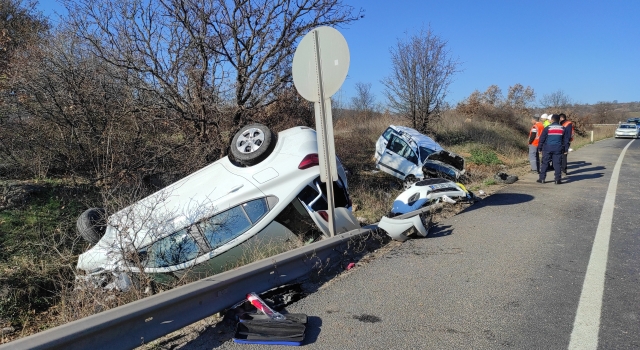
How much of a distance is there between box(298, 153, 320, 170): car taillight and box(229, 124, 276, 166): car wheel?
2.10ft

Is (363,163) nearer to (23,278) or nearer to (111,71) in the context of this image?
(111,71)

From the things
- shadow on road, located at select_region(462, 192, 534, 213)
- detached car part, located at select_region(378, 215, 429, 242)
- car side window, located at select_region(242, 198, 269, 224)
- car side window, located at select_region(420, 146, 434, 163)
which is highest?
car side window, located at select_region(420, 146, 434, 163)

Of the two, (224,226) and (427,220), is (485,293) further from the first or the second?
(224,226)

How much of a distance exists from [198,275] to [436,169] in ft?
29.6

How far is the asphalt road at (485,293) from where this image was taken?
2.96 m

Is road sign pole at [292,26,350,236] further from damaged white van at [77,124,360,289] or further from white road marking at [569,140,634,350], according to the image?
white road marking at [569,140,634,350]

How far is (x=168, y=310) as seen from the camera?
2939 millimetres

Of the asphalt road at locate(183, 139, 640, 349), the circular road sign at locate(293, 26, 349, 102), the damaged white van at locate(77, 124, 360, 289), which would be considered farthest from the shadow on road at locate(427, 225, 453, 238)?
the circular road sign at locate(293, 26, 349, 102)

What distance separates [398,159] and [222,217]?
7.96 meters

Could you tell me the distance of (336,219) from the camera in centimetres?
546

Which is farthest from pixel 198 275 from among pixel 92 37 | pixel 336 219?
pixel 92 37

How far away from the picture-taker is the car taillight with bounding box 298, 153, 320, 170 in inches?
222

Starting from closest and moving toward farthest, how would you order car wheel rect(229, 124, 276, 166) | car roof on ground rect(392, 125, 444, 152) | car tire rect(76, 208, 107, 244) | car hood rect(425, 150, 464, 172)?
car tire rect(76, 208, 107, 244), car wheel rect(229, 124, 276, 166), car roof on ground rect(392, 125, 444, 152), car hood rect(425, 150, 464, 172)

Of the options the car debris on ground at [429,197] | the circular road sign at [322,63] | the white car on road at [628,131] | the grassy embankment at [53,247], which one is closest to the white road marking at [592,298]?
the car debris on ground at [429,197]
